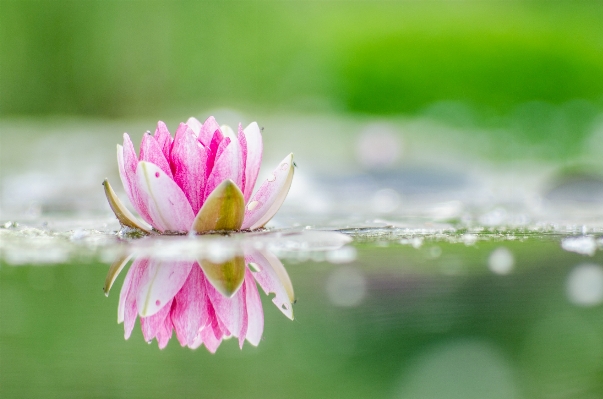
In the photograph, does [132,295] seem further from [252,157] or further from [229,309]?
[252,157]

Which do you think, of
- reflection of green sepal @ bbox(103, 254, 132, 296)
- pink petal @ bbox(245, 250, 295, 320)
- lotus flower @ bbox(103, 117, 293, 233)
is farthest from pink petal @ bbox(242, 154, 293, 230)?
reflection of green sepal @ bbox(103, 254, 132, 296)

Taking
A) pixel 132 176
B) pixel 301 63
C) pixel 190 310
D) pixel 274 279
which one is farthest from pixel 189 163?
pixel 301 63

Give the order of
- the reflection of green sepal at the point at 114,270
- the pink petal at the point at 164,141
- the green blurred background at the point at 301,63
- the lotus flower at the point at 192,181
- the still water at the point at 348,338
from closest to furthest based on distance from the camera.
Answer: the still water at the point at 348,338
the reflection of green sepal at the point at 114,270
the lotus flower at the point at 192,181
the pink petal at the point at 164,141
the green blurred background at the point at 301,63

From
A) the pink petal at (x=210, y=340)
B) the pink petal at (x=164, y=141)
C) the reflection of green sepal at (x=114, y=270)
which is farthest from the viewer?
the pink petal at (x=164, y=141)

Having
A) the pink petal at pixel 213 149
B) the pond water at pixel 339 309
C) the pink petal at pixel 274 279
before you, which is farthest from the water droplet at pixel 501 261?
the pink petal at pixel 213 149

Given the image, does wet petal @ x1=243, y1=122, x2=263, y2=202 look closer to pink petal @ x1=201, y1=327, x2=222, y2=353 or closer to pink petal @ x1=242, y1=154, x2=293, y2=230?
pink petal @ x1=242, y1=154, x2=293, y2=230

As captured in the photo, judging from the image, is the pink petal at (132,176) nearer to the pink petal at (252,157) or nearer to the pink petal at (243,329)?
the pink petal at (252,157)
